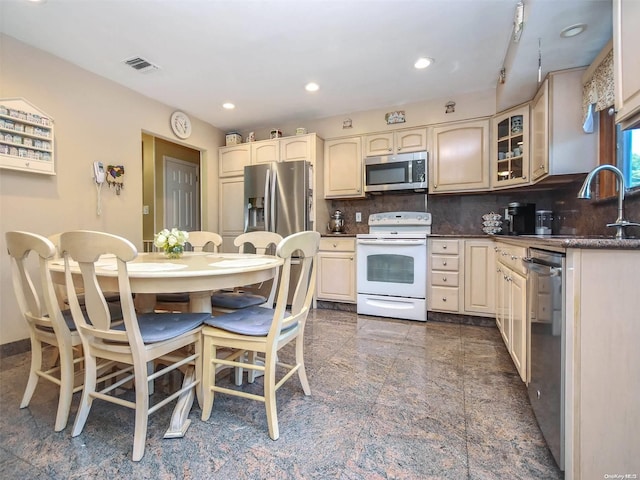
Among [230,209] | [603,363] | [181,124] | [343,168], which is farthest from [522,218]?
[181,124]

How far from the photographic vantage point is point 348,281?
3617mm

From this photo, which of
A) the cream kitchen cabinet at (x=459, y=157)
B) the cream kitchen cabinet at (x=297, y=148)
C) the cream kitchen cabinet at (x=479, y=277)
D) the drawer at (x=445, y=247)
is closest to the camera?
the cream kitchen cabinet at (x=479, y=277)

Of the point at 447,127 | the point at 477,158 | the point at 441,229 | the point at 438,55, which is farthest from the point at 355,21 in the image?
the point at 441,229

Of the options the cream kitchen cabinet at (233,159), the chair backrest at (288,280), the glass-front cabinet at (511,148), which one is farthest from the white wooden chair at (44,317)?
the glass-front cabinet at (511,148)

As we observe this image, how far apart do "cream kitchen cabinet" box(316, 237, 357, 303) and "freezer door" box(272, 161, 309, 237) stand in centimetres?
40

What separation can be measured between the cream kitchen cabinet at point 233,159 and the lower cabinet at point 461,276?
2.67 m

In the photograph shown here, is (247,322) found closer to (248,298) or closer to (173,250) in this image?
(248,298)

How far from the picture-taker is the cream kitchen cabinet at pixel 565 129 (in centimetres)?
230

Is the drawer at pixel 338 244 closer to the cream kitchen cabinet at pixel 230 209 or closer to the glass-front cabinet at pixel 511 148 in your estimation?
the cream kitchen cabinet at pixel 230 209

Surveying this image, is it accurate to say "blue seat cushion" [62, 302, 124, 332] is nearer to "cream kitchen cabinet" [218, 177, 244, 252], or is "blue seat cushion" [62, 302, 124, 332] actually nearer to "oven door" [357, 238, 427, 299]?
"oven door" [357, 238, 427, 299]

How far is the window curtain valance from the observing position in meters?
1.86

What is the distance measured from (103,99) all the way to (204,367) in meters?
2.89

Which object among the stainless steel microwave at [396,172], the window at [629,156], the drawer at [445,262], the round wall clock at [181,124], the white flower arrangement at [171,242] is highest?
the round wall clock at [181,124]

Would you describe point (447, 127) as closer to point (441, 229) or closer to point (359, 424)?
point (441, 229)
